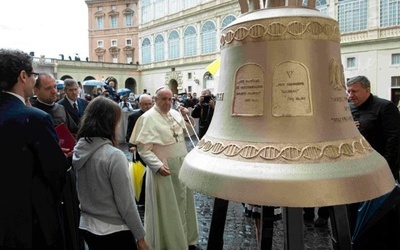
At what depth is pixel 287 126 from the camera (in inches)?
53.3

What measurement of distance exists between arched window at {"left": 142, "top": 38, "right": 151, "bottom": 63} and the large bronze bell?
144ft

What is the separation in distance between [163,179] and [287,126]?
240 cm

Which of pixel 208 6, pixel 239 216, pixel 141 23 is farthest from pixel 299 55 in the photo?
pixel 141 23

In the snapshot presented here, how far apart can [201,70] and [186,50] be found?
3273mm

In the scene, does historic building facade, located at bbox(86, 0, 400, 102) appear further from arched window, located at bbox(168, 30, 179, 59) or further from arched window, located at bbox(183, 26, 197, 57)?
arched window, located at bbox(183, 26, 197, 57)

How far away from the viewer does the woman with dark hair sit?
2.30m

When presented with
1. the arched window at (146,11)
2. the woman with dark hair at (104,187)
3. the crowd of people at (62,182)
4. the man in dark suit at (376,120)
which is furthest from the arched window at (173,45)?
the woman with dark hair at (104,187)

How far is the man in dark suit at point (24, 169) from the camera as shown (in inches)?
79.4

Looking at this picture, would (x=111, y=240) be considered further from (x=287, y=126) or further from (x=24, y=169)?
(x=287, y=126)

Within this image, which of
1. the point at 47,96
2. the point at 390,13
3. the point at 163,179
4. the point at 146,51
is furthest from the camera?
the point at 146,51

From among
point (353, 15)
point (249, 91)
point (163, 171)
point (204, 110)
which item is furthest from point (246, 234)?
point (353, 15)

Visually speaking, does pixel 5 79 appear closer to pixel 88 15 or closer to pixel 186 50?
pixel 186 50

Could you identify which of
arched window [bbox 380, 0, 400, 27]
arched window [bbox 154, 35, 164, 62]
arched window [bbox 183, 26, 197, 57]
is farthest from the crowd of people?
arched window [bbox 154, 35, 164, 62]

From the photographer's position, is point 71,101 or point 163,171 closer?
point 163,171
